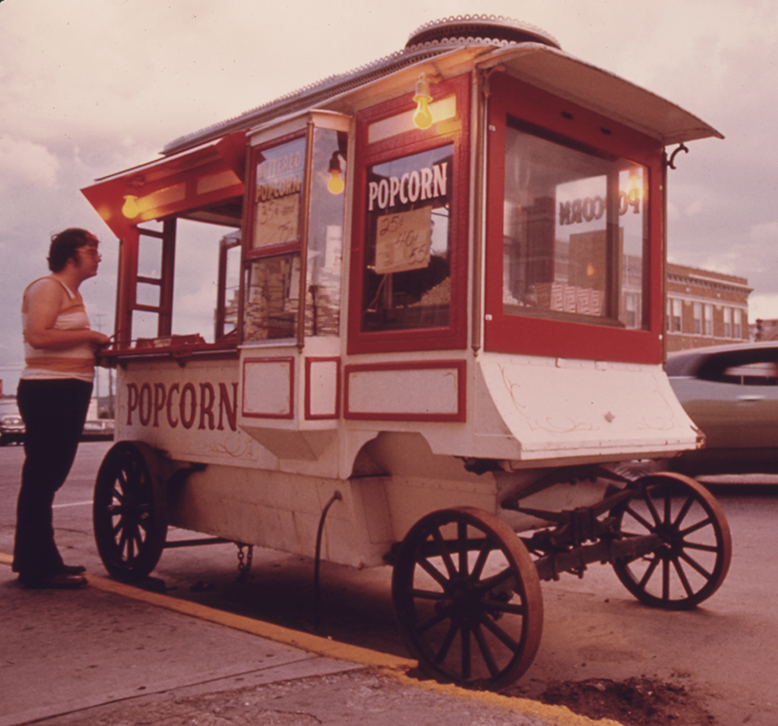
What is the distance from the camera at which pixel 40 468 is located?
15.7ft

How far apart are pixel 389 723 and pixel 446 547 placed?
36.8 inches

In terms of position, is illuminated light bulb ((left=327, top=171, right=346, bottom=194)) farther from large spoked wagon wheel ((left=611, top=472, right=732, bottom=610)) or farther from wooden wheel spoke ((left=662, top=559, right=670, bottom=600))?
wooden wheel spoke ((left=662, top=559, right=670, bottom=600))

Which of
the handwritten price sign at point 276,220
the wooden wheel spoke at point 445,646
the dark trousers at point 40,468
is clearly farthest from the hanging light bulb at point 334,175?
the wooden wheel spoke at point 445,646

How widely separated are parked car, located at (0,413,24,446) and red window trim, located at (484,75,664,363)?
22.6 meters

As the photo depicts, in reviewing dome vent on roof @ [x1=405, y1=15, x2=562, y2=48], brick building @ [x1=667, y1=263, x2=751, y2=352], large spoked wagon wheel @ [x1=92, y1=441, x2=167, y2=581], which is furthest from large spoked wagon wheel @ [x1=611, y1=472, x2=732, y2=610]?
brick building @ [x1=667, y1=263, x2=751, y2=352]

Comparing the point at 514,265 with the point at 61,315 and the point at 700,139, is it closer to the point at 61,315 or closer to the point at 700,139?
the point at 700,139

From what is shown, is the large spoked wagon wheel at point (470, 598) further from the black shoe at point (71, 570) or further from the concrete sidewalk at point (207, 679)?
the black shoe at point (71, 570)

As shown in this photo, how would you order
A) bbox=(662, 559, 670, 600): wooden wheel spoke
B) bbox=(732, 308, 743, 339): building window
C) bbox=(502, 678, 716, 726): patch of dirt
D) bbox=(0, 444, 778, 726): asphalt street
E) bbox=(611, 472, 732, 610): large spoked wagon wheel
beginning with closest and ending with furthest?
bbox=(0, 444, 778, 726): asphalt street → bbox=(502, 678, 716, 726): patch of dirt → bbox=(611, 472, 732, 610): large spoked wagon wheel → bbox=(662, 559, 670, 600): wooden wheel spoke → bbox=(732, 308, 743, 339): building window

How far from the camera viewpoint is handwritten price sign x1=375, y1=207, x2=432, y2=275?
3.95 m

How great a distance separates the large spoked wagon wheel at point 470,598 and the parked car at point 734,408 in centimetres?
550

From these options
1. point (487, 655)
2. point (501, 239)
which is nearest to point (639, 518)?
point (487, 655)

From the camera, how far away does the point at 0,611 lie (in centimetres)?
422

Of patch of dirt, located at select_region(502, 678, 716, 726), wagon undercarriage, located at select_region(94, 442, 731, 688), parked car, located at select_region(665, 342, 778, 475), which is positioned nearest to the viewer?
patch of dirt, located at select_region(502, 678, 716, 726)

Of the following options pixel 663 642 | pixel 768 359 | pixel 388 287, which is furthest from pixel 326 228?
pixel 768 359
